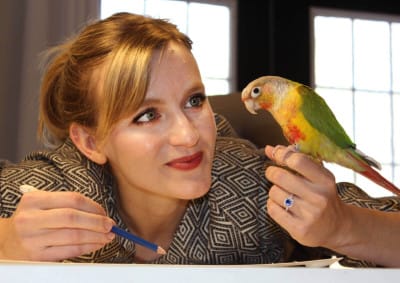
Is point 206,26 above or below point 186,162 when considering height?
above

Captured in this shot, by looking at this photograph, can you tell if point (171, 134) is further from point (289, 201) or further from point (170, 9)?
point (170, 9)

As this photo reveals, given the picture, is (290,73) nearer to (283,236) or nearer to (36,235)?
(283,236)

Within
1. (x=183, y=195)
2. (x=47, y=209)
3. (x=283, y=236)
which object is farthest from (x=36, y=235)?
(x=283, y=236)

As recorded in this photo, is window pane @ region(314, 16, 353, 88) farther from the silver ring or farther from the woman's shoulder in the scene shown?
the silver ring

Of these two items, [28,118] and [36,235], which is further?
[28,118]

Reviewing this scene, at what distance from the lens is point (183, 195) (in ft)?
2.73

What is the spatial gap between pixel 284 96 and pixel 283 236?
411 mm

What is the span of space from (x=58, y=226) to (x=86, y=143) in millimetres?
379

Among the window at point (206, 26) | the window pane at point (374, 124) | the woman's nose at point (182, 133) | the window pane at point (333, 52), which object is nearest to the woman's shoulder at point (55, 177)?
the woman's nose at point (182, 133)

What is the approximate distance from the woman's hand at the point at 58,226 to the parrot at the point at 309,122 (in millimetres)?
212

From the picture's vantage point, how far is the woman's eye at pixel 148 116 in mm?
832

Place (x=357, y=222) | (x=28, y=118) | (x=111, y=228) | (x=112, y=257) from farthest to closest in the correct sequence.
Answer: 1. (x=28, y=118)
2. (x=112, y=257)
3. (x=357, y=222)
4. (x=111, y=228)

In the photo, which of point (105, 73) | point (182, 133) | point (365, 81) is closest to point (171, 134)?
point (182, 133)

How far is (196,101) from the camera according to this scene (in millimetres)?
875
